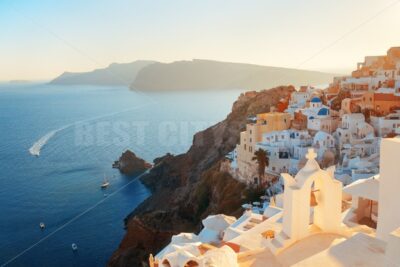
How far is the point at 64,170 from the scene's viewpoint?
5691 cm

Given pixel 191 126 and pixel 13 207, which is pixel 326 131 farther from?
pixel 191 126

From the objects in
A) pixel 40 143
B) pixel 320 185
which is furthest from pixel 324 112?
pixel 40 143

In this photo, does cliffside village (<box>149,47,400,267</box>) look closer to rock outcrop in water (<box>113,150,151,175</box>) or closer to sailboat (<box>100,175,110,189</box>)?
sailboat (<box>100,175,110,189</box>)

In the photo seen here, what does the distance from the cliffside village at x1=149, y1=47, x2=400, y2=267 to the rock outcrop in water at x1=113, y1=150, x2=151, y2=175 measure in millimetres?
25938

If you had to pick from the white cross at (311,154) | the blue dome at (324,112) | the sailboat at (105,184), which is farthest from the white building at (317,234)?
the sailboat at (105,184)

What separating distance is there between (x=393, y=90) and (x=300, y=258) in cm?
3251

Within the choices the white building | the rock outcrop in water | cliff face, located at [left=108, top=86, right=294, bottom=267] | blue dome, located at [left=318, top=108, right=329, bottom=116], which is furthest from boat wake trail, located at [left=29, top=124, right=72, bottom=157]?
the white building

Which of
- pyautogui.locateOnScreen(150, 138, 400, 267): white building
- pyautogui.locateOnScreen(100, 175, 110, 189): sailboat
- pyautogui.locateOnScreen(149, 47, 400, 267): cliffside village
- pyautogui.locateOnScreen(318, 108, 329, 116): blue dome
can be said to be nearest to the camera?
pyautogui.locateOnScreen(150, 138, 400, 267): white building

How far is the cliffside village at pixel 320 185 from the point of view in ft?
19.1

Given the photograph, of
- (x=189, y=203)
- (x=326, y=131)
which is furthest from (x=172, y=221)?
(x=326, y=131)

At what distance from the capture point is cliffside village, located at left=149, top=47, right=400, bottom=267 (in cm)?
583

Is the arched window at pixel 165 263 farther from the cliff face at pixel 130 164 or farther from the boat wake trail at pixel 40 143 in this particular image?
the boat wake trail at pixel 40 143

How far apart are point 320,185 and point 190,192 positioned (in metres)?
31.6

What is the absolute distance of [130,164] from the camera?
2286 inches
